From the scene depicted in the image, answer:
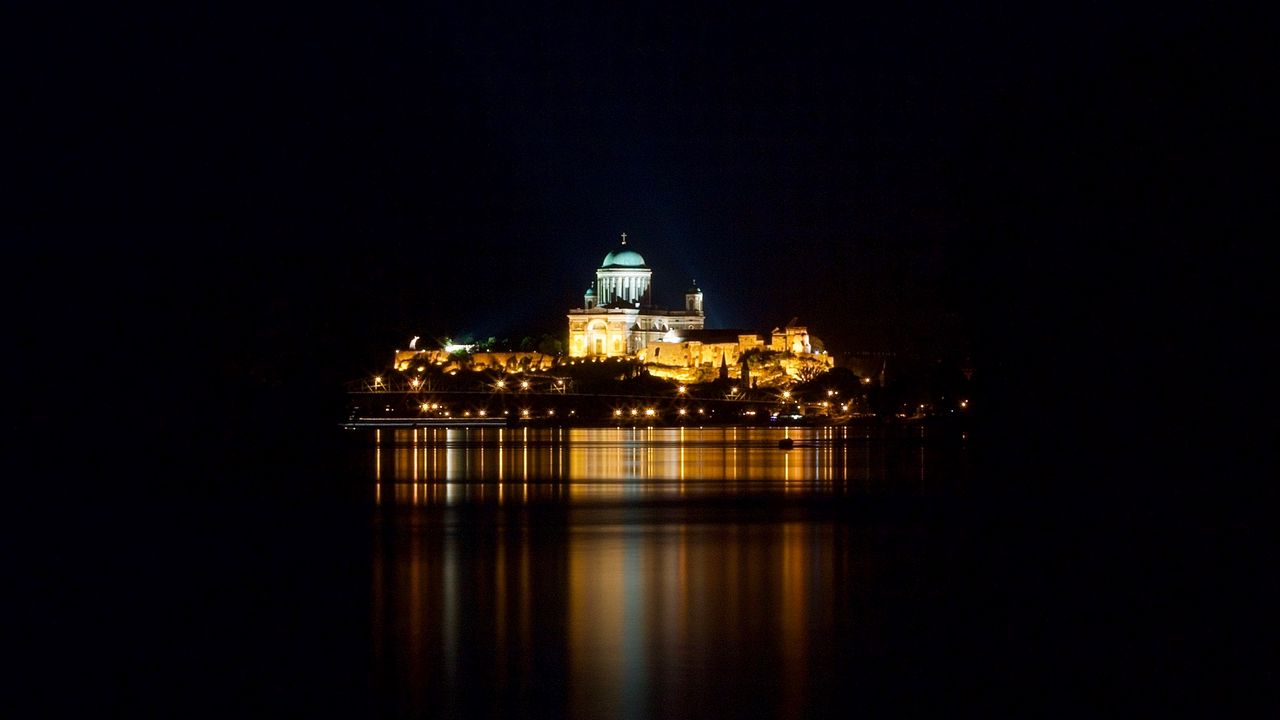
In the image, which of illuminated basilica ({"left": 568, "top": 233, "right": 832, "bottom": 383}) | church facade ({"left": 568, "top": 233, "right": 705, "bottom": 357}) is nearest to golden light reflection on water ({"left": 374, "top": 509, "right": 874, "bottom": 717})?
illuminated basilica ({"left": 568, "top": 233, "right": 832, "bottom": 383})

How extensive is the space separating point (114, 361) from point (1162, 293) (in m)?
19.6

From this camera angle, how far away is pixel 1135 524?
62.4 ft

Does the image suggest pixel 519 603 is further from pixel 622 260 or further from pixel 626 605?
pixel 622 260

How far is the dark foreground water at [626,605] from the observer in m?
10.3

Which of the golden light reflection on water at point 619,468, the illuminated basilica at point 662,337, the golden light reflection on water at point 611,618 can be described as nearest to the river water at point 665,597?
the golden light reflection on water at point 611,618

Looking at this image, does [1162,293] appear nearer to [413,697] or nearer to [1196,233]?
[1196,233]

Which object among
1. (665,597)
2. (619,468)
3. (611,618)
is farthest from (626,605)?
(619,468)

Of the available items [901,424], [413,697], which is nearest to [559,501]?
[413,697]

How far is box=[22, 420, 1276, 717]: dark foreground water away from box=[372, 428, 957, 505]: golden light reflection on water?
117 inches

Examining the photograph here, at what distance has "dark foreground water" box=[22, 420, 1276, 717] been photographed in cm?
1031

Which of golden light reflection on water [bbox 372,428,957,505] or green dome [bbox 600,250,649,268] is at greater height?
green dome [bbox 600,250,649,268]

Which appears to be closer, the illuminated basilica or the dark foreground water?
the dark foreground water

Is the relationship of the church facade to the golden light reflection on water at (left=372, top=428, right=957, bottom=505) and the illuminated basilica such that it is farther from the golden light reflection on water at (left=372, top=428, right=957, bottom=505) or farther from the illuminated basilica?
the golden light reflection on water at (left=372, top=428, right=957, bottom=505)

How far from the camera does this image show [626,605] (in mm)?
14438
